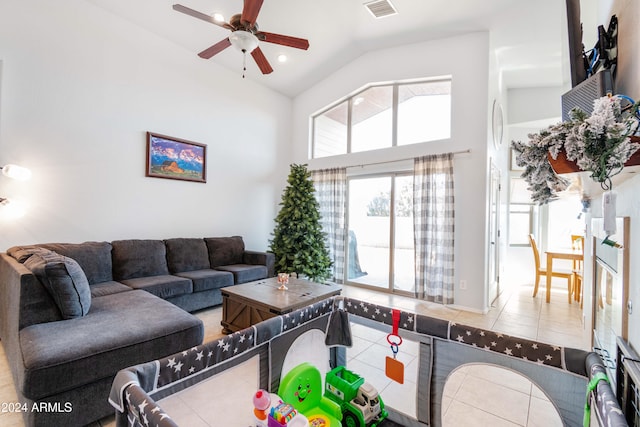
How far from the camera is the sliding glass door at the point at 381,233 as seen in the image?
4398 mm

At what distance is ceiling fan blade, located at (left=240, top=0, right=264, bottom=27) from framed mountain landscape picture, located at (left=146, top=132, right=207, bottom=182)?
7.41ft

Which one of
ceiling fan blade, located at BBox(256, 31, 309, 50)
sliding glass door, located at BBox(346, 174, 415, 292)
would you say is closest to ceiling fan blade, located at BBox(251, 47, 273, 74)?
ceiling fan blade, located at BBox(256, 31, 309, 50)

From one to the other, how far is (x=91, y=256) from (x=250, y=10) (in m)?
3.00

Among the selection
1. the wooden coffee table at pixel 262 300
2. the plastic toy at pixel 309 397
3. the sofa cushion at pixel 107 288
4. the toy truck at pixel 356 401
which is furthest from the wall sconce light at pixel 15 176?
the toy truck at pixel 356 401

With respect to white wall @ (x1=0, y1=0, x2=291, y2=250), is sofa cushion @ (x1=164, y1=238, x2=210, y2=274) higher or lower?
lower

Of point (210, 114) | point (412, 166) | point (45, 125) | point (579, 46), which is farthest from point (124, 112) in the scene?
point (579, 46)

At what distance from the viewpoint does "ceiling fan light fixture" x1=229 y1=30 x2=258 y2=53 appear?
8.21 ft

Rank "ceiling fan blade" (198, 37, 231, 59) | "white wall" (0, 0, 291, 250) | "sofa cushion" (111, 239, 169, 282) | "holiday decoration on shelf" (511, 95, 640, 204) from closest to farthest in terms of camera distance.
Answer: "holiday decoration on shelf" (511, 95, 640, 204) → "ceiling fan blade" (198, 37, 231, 59) → "white wall" (0, 0, 291, 250) → "sofa cushion" (111, 239, 169, 282)

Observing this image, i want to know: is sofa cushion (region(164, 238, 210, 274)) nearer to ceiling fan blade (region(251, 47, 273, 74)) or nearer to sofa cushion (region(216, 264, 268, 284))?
sofa cushion (region(216, 264, 268, 284))

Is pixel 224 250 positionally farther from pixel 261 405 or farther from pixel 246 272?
pixel 261 405

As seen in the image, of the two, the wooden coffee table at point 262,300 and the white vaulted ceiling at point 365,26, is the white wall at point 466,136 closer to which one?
the white vaulted ceiling at point 365,26

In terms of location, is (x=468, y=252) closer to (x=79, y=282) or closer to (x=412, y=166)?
(x=412, y=166)

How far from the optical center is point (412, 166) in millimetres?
4293

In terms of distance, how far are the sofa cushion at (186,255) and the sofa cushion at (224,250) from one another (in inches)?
5.2
